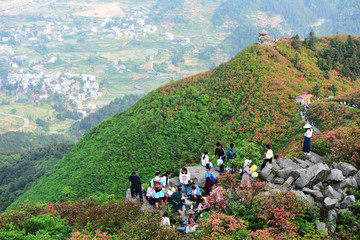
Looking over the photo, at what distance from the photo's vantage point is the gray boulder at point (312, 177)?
38.0 ft

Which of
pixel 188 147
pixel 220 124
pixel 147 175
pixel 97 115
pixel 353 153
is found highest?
pixel 353 153

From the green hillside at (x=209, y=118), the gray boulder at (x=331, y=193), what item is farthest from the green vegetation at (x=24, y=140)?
the gray boulder at (x=331, y=193)

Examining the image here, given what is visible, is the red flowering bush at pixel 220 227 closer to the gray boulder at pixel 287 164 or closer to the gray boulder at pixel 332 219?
the gray boulder at pixel 332 219

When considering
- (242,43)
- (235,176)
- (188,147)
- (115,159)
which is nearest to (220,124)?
(188,147)

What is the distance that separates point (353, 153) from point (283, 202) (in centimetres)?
533

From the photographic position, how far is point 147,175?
83.3ft

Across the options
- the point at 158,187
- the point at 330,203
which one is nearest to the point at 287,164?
the point at 330,203

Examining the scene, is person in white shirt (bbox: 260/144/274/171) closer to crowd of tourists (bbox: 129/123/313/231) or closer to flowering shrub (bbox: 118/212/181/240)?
crowd of tourists (bbox: 129/123/313/231)

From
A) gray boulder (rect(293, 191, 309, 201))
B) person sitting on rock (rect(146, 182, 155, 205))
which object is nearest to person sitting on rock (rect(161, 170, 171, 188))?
person sitting on rock (rect(146, 182, 155, 205))

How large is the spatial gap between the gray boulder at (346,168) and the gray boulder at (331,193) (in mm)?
1484

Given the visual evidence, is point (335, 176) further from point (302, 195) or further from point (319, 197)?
point (302, 195)

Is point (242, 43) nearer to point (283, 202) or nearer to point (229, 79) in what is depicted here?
point (229, 79)

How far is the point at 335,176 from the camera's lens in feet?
38.1

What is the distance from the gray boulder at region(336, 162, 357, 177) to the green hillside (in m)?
8.69
